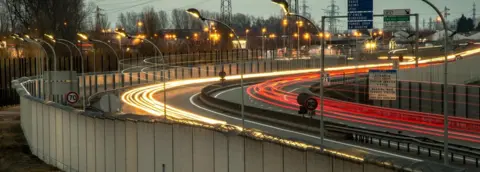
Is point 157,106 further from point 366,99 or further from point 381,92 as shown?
point 381,92

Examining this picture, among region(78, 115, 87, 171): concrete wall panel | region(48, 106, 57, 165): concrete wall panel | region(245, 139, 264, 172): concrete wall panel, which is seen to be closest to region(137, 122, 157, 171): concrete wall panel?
region(78, 115, 87, 171): concrete wall panel

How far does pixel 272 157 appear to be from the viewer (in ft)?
46.5

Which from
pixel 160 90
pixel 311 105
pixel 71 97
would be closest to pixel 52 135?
pixel 71 97

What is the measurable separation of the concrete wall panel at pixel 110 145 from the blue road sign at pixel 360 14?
1157cm

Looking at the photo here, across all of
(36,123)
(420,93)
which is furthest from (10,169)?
(420,93)

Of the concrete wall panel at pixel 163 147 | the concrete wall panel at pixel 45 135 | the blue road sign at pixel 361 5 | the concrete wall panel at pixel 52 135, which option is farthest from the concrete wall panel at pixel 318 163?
the concrete wall panel at pixel 45 135

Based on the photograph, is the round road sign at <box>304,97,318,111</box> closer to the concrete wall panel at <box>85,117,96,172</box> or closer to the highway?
the highway

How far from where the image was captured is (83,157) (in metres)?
24.3

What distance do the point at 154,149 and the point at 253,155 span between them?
17.1 ft

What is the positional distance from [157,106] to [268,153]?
133ft

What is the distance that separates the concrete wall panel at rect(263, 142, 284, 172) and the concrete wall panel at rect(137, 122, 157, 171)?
A: 5.77 m

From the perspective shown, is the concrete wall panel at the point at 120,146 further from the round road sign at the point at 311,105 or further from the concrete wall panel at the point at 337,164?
the round road sign at the point at 311,105

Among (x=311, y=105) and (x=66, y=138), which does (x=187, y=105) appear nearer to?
(x=311, y=105)

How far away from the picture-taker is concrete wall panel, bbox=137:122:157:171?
766 inches
